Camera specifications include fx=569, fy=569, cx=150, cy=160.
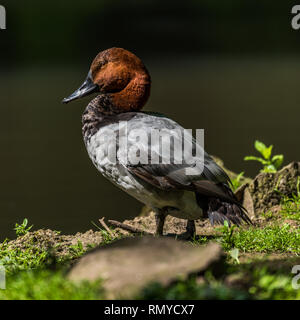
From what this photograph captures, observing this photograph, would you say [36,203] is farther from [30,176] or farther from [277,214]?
[277,214]

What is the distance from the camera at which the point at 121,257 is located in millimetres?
2492

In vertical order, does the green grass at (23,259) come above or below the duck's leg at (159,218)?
below

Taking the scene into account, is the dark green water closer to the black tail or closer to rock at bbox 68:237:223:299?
the black tail

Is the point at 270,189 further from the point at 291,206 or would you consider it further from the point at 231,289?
the point at 231,289

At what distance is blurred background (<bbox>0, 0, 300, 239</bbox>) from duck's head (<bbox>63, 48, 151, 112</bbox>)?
44.8 inches

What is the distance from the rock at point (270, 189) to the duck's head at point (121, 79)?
130cm

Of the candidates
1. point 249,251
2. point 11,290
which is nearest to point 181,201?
point 249,251

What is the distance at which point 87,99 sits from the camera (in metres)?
10.1

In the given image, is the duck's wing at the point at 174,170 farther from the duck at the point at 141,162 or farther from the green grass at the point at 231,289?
the green grass at the point at 231,289

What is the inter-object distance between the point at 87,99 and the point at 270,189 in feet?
20.1

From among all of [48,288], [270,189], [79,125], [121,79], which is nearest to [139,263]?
[48,288]

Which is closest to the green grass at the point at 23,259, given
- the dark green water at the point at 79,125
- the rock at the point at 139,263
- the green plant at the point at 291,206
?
the rock at the point at 139,263

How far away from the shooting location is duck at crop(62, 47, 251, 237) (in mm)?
3328

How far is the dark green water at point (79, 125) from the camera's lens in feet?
17.0
